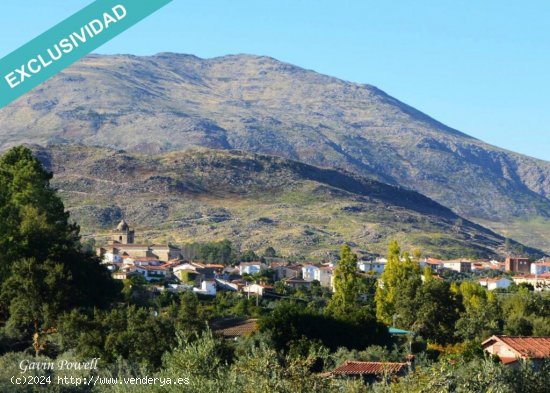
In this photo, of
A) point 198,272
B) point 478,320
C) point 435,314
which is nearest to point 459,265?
point 198,272

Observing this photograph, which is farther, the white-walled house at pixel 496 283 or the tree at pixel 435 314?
the white-walled house at pixel 496 283

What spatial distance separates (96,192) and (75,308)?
138186 millimetres

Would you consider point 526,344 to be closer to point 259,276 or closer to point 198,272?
point 259,276

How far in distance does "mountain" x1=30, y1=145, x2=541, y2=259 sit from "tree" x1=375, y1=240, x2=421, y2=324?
8376cm

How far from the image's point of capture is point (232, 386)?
19.7 metres

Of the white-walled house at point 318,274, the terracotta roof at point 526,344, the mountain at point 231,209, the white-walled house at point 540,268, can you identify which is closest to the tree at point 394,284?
the terracotta roof at point 526,344

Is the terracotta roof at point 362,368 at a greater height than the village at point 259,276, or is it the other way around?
the village at point 259,276

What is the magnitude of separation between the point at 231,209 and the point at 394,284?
119 metres

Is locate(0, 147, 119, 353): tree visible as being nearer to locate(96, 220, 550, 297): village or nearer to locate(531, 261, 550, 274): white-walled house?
locate(96, 220, 550, 297): village

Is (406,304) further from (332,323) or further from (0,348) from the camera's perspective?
(0,348)

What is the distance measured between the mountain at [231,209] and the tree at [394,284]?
83.8 meters

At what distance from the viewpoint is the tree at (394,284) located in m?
58.6

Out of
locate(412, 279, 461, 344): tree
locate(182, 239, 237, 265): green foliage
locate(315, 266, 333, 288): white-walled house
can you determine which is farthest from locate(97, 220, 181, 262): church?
locate(412, 279, 461, 344): tree

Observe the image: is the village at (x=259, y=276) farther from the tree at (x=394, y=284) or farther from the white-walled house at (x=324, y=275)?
A: the tree at (x=394, y=284)
